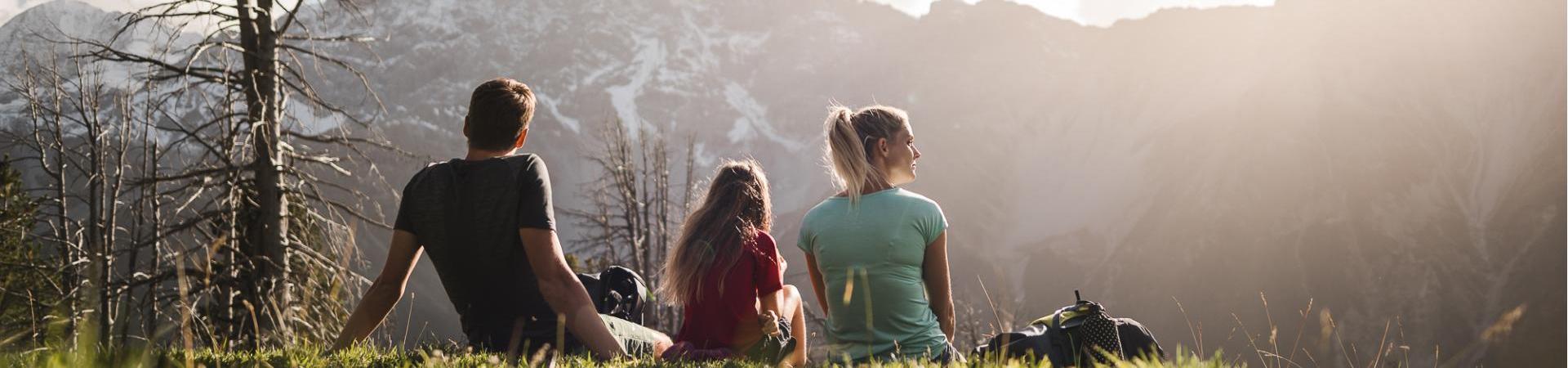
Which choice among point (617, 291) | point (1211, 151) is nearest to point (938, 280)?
point (617, 291)

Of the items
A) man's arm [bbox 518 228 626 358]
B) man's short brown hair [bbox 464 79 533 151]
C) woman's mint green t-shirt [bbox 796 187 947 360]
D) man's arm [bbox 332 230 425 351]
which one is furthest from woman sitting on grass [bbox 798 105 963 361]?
man's arm [bbox 332 230 425 351]

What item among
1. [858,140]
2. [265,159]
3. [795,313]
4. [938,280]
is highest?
[858,140]

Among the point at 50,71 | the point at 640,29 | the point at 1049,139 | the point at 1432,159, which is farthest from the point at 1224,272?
the point at 640,29

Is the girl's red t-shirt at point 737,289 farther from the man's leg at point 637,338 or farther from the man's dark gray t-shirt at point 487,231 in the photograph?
the man's dark gray t-shirt at point 487,231

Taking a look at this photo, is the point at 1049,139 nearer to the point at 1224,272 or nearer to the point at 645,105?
the point at 1224,272

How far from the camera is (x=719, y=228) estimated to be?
4.71m

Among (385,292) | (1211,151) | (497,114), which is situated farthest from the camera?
(1211,151)

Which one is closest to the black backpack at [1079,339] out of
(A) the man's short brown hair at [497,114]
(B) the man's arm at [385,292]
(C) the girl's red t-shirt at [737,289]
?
(C) the girl's red t-shirt at [737,289]

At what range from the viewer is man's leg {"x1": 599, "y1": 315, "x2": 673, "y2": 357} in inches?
158

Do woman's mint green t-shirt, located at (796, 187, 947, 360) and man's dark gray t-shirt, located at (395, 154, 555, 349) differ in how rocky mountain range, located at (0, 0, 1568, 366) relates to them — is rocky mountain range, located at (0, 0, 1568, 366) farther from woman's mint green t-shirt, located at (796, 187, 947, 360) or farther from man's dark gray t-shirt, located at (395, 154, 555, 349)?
woman's mint green t-shirt, located at (796, 187, 947, 360)

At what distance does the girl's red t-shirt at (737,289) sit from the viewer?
4.66 metres

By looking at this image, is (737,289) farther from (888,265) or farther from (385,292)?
(385,292)

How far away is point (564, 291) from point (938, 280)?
178 cm

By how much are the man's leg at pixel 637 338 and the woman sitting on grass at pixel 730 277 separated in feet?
0.41
